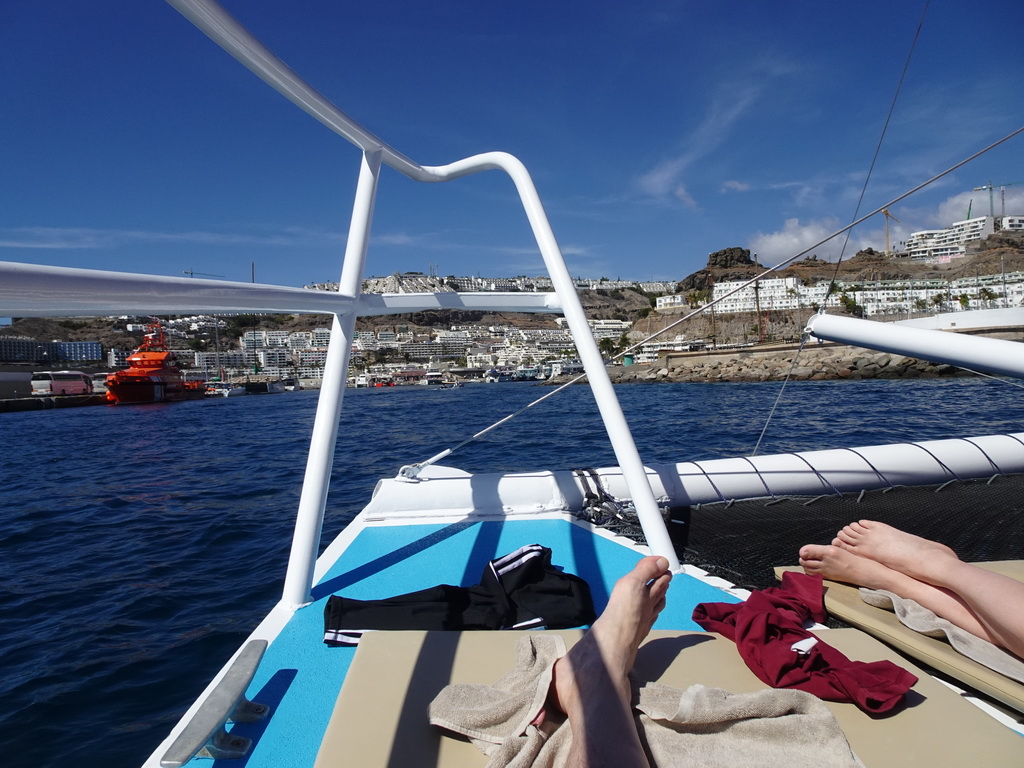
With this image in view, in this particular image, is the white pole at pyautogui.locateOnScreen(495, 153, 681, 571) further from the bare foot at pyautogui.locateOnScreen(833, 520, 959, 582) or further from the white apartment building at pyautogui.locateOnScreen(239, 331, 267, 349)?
the white apartment building at pyautogui.locateOnScreen(239, 331, 267, 349)

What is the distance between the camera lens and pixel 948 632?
5.87 ft

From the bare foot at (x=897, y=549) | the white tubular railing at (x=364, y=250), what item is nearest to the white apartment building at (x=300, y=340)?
the white tubular railing at (x=364, y=250)

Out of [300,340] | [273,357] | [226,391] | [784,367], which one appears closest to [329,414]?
[784,367]

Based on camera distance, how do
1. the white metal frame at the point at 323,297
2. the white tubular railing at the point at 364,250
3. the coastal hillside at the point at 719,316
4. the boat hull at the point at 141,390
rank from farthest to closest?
the coastal hillside at the point at 719,316 → the boat hull at the point at 141,390 → the white tubular railing at the point at 364,250 → the white metal frame at the point at 323,297

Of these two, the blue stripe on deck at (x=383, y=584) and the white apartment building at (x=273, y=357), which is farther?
the white apartment building at (x=273, y=357)

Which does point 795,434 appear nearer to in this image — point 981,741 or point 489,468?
point 489,468

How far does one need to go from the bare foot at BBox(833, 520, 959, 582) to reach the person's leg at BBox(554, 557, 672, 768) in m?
0.97

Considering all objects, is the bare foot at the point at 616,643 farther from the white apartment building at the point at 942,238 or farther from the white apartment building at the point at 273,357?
the white apartment building at the point at 942,238

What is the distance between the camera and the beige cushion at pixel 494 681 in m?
1.27

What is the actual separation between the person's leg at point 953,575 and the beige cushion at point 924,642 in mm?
127

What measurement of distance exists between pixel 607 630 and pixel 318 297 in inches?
62.3

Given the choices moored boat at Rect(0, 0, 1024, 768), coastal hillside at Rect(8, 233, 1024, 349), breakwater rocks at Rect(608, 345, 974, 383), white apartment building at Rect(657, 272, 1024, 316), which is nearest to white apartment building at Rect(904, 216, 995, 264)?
coastal hillside at Rect(8, 233, 1024, 349)

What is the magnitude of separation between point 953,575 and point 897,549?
260 mm

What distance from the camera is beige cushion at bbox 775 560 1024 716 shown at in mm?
1591
